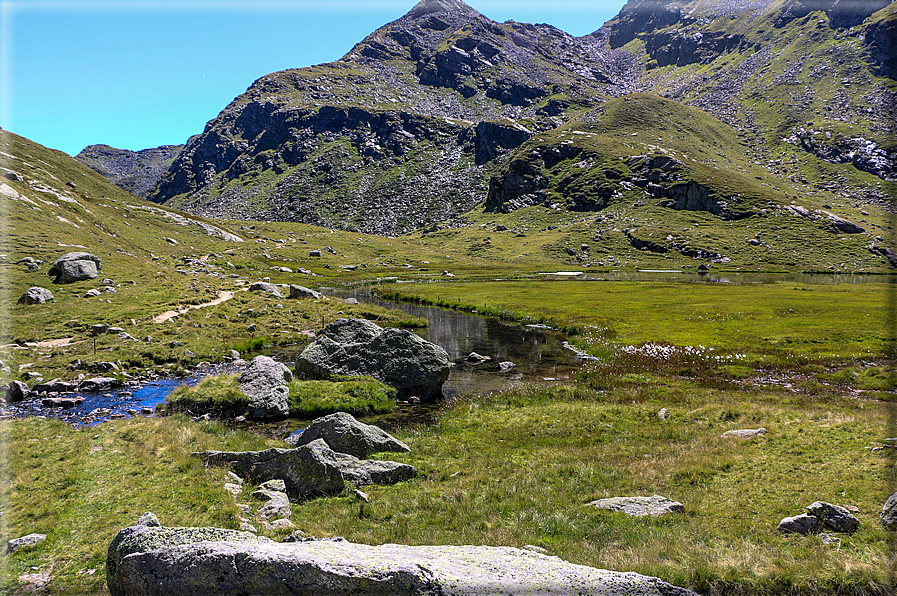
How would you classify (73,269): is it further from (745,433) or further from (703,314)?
(703,314)

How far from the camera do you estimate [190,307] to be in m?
49.0

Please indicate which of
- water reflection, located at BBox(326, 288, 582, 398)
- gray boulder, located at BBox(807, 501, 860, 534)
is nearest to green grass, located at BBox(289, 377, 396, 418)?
water reflection, located at BBox(326, 288, 582, 398)

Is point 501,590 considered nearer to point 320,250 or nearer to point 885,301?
point 885,301

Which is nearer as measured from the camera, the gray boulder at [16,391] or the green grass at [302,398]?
the gray boulder at [16,391]

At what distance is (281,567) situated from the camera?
257 inches

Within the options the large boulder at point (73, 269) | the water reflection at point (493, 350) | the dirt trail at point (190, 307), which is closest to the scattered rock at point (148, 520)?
the water reflection at point (493, 350)

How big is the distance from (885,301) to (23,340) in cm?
10909

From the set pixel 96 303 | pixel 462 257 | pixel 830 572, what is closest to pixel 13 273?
pixel 96 303

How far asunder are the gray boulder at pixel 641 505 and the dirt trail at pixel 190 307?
43312 millimetres

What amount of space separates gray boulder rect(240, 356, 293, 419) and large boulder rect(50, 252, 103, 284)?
36.1 m

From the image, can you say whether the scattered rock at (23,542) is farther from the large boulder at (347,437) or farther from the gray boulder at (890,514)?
the gray boulder at (890,514)

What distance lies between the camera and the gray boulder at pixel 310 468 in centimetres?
1513

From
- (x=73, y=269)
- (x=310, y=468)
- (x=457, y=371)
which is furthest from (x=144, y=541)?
(x=73, y=269)

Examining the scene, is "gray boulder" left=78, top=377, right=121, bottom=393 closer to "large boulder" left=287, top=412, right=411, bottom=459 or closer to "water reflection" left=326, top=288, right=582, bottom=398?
"large boulder" left=287, top=412, right=411, bottom=459
